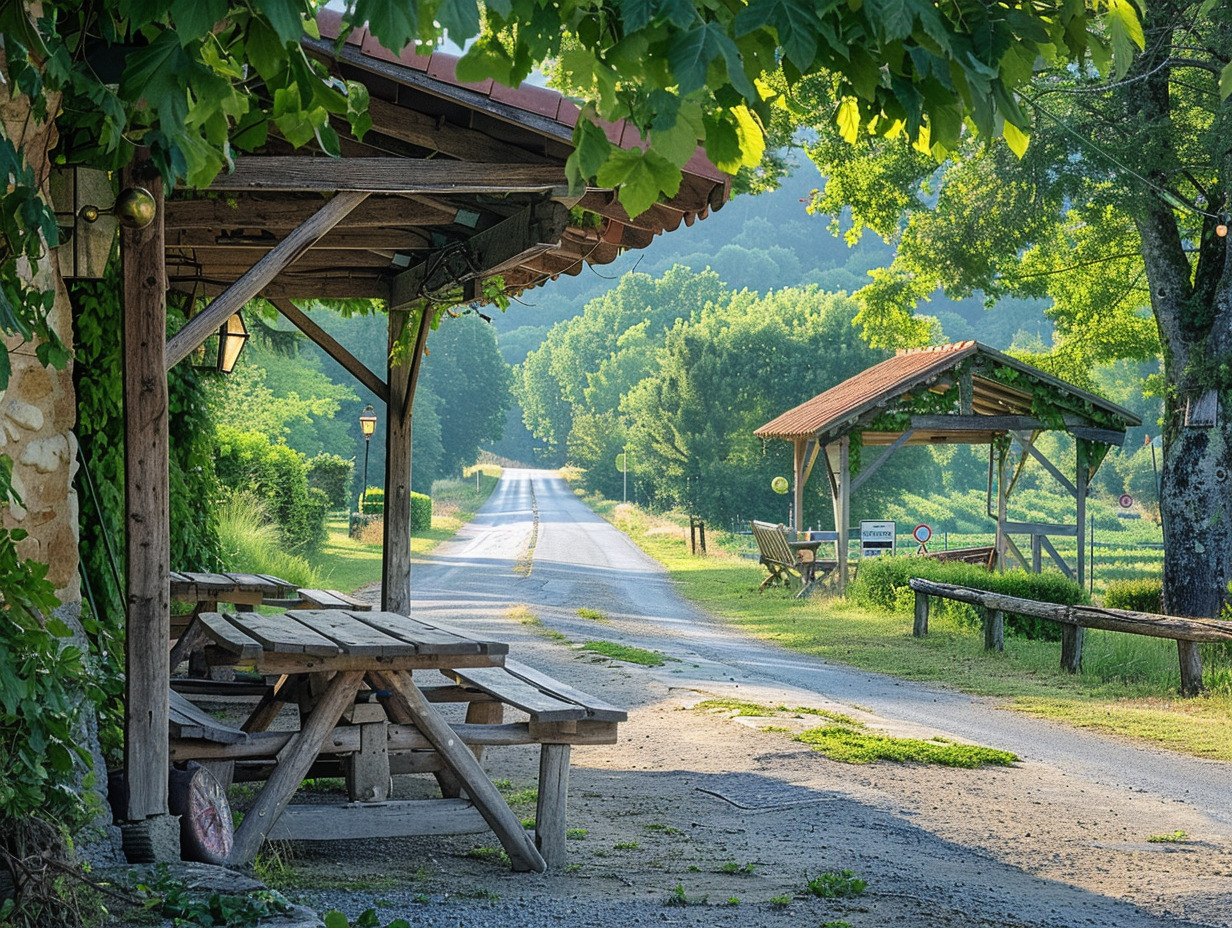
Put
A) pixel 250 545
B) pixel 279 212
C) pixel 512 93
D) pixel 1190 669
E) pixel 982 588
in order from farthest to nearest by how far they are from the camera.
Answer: pixel 250 545
pixel 982 588
pixel 1190 669
pixel 279 212
pixel 512 93

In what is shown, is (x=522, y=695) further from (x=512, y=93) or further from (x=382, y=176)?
(x=512, y=93)

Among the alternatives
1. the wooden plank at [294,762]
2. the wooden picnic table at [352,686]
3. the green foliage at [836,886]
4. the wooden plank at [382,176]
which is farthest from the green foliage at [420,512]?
the green foliage at [836,886]

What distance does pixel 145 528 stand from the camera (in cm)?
398

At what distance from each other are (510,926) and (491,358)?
83.8m

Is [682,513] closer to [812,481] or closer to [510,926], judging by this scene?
[812,481]

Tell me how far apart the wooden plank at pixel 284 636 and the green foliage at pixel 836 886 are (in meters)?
2.01

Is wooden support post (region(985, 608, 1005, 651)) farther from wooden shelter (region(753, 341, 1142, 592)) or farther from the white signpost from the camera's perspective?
the white signpost

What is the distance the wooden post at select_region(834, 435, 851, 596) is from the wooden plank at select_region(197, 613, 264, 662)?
13700mm

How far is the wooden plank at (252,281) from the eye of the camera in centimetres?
416

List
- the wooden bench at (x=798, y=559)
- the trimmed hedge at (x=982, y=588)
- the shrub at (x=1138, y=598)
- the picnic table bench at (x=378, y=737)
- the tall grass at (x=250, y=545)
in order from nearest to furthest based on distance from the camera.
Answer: the picnic table bench at (x=378, y=737)
the trimmed hedge at (x=982, y=588)
the tall grass at (x=250, y=545)
the shrub at (x=1138, y=598)
the wooden bench at (x=798, y=559)

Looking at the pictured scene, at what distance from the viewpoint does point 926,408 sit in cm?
1806

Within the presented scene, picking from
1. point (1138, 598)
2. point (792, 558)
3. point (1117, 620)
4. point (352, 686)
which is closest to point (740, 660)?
point (1117, 620)

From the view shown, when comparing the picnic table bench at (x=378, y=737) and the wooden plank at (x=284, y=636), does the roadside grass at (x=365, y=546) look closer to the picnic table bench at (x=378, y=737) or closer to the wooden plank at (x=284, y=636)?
the wooden plank at (x=284, y=636)

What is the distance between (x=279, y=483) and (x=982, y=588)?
13595 millimetres
